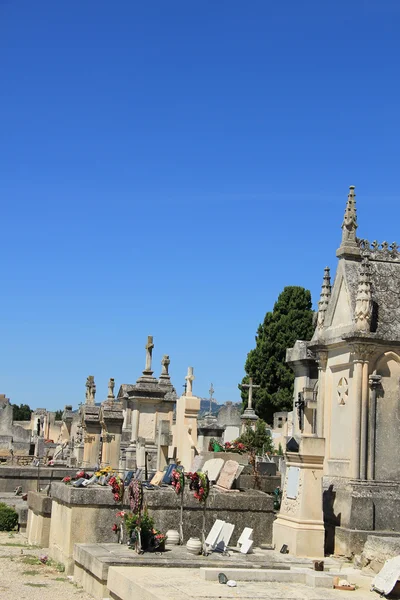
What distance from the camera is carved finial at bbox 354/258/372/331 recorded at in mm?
15242

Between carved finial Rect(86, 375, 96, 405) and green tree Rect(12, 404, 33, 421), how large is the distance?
5447 centimetres

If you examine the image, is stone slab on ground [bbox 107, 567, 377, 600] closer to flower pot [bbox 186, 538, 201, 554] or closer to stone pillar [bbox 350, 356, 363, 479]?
flower pot [bbox 186, 538, 201, 554]

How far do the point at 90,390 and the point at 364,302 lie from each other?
60.2 feet

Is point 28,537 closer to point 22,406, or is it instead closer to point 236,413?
point 236,413

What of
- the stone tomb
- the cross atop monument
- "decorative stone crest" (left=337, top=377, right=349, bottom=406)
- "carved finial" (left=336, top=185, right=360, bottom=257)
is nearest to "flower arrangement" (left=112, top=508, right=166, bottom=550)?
the stone tomb

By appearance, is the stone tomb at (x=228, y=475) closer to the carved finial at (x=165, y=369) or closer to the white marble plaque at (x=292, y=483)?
the white marble plaque at (x=292, y=483)

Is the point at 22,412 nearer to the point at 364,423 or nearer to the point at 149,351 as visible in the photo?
the point at 149,351

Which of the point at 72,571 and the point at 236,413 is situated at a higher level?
the point at 236,413

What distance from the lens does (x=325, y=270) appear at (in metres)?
17.5

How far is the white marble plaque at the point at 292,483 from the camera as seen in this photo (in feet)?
47.7

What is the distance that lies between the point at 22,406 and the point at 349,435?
83760mm

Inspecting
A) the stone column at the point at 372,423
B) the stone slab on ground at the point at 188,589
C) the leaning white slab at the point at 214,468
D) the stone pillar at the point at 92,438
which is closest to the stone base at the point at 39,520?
the leaning white slab at the point at 214,468

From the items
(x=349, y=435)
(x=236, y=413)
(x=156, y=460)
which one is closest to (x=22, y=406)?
(x=236, y=413)

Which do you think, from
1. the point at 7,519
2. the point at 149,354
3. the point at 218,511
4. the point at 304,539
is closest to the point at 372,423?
the point at 304,539
